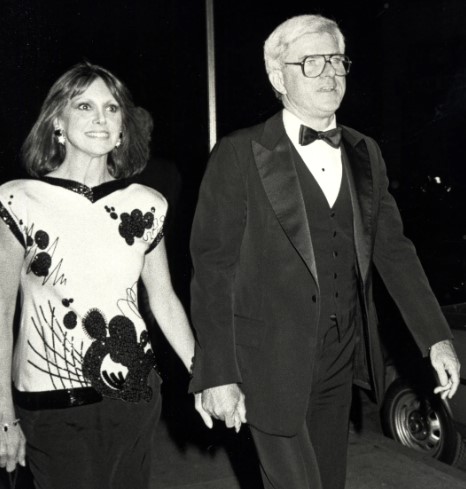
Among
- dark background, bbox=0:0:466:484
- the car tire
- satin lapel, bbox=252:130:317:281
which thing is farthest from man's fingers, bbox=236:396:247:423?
the car tire

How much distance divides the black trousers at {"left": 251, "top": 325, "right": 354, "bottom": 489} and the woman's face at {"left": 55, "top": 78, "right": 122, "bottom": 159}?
1088mm

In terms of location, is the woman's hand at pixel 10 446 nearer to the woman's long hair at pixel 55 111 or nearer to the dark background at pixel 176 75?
the woman's long hair at pixel 55 111

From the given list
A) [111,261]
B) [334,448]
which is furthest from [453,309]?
[111,261]

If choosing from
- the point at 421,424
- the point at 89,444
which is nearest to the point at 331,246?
the point at 89,444

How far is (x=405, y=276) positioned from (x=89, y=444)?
140cm

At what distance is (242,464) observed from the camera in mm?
4383

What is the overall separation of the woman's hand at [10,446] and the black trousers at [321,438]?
86 centimetres

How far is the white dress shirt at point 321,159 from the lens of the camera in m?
2.46

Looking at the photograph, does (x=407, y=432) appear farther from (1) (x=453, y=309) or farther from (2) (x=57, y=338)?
(2) (x=57, y=338)

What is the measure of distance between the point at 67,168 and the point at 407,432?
350 cm

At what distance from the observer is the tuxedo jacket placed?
2.33m

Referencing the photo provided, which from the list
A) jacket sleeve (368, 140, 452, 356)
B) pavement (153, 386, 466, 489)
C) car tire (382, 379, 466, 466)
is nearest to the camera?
jacket sleeve (368, 140, 452, 356)

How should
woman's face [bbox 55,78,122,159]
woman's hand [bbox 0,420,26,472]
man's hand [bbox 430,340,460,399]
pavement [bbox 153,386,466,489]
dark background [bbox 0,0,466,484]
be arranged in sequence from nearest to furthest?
woman's hand [bbox 0,420,26,472], woman's face [bbox 55,78,122,159], man's hand [bbox 430,340,460,399], pavement [bbox 153,386,466,489], dark background [bbox 0,0,466,484]

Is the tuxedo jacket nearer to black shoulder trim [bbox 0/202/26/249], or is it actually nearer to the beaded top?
the beaded top
